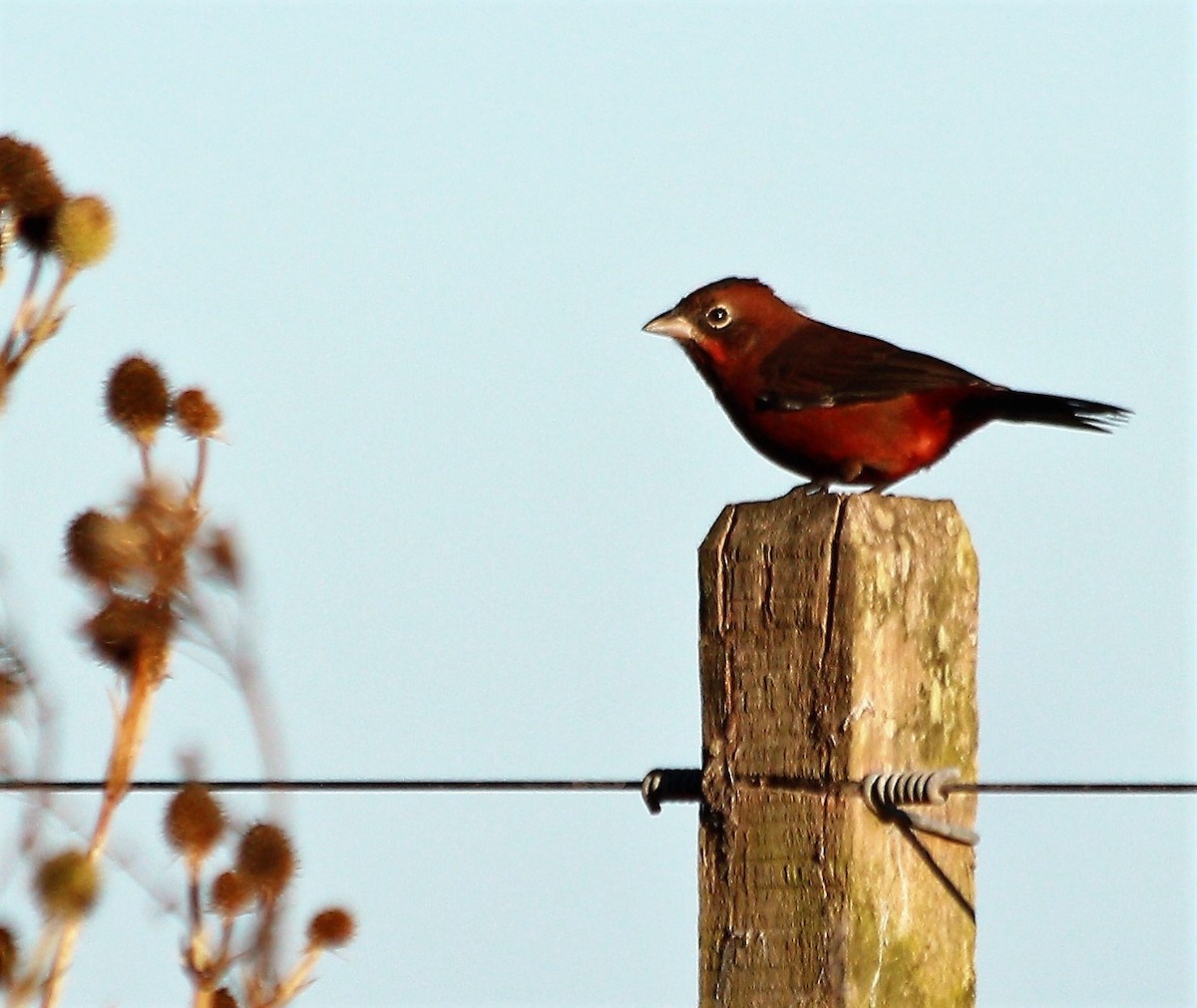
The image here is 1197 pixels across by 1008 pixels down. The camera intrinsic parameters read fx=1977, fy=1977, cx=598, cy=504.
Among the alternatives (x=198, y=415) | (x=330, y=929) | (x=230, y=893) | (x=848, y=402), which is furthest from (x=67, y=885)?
(x=848, y=402)

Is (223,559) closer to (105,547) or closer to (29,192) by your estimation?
(105,547)

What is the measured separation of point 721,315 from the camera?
17.1ft

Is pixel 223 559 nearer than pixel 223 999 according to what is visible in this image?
No

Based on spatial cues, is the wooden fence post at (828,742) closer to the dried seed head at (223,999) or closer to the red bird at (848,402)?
the dried seed head at (223,999)

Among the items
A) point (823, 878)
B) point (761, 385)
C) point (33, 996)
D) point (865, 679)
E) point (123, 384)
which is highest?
point (761, 385)

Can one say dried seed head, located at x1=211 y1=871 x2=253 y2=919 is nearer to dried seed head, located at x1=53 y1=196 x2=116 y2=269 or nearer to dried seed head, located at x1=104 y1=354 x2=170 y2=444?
dried seed head, located at x1=104 y1=354 x2=170 y2=444

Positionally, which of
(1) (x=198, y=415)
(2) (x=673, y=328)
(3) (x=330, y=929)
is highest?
(2) (x=673, y=328)

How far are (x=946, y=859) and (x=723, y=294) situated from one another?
247 cm

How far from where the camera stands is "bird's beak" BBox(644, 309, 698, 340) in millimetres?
5223

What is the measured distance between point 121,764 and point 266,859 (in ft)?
1.08

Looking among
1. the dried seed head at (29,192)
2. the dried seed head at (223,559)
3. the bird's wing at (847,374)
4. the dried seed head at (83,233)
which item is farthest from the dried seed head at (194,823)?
the bird's wing at (847,374)

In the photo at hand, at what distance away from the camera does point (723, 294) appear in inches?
205

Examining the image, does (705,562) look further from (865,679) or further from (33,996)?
(33,996)

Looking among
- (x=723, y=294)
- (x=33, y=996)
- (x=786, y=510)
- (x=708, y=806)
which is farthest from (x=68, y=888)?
(x=723, y=294)
